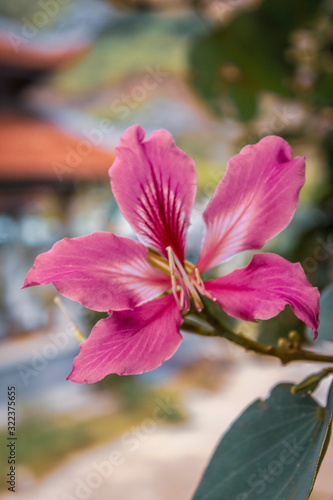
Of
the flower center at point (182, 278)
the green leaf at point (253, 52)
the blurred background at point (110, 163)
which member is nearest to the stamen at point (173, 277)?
the flower center at point (182, 278)

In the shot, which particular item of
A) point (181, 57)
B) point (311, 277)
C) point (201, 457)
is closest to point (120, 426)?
point (201, 457)

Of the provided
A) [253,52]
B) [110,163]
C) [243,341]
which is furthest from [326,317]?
[110,163]

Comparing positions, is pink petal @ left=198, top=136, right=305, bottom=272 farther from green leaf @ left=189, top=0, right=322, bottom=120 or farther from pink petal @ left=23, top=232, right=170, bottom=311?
green leaf @ left=189, top=0, right=322, bottom=120

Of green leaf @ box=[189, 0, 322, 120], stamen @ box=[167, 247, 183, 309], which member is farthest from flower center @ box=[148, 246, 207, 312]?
green leaf @ box=[189, 0, 322, 120]

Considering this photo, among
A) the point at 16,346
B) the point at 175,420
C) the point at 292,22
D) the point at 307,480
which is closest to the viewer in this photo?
the point at 307,480

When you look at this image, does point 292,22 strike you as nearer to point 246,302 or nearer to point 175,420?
point 246,302

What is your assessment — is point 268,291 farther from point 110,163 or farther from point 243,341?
point 110,163
